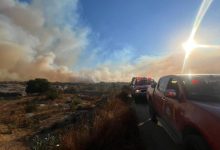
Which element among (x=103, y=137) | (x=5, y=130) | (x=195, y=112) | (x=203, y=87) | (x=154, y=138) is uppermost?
(x=203, y=87)

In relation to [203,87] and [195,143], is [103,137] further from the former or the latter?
[195,143]

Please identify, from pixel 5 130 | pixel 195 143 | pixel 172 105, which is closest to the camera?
pixel 195 143

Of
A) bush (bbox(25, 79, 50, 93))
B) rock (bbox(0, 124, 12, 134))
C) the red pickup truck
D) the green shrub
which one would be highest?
bush (bbox(25, 79, 50, 93))

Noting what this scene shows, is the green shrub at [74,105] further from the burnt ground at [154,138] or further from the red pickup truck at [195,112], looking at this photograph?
the red pickup truck at [195,112]

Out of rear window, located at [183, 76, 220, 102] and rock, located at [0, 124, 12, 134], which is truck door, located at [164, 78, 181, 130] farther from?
rock, located at [0, 124, 12, 134]

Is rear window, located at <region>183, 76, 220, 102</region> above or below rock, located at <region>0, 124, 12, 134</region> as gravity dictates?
above

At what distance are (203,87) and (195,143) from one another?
6.18 feet

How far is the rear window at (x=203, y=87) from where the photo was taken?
20.0ft

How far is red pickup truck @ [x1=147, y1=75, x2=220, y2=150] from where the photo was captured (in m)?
4.76

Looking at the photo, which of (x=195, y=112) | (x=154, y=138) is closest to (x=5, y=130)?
(x=154, y=138)

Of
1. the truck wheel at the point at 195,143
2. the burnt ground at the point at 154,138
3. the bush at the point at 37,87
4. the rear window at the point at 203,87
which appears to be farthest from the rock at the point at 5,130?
the bush at the point at 37,87

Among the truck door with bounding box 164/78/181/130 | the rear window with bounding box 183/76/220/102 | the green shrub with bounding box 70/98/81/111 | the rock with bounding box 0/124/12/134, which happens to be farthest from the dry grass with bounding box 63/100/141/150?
the green shrub with bounding box 70/98/81/111

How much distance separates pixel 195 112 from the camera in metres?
5.39

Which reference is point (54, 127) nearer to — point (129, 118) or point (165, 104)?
point (129, 118)
